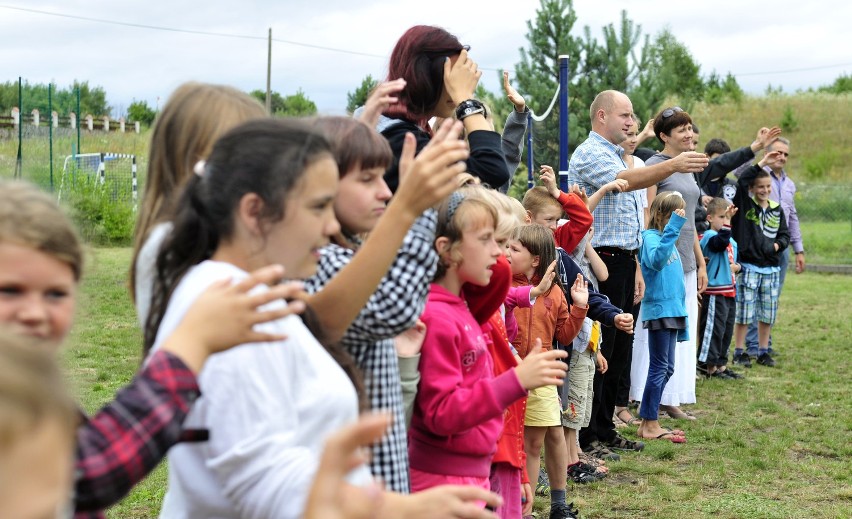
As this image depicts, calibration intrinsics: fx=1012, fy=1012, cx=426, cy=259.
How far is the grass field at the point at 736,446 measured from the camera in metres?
5.04

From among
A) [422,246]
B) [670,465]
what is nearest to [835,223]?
[670,465]

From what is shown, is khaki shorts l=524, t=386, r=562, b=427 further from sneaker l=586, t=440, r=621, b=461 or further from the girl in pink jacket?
sneaker l=586, t=440, r=621, b=461

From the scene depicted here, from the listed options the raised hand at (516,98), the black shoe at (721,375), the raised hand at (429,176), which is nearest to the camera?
the raised hand at (429,176)

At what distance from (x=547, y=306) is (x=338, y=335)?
8.96 feet

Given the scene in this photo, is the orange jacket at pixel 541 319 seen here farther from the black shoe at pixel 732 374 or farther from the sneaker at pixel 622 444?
the black shoe at pixel 732 374

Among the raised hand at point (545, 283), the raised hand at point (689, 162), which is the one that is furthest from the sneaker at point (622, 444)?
the raised hand at point (545, 283)

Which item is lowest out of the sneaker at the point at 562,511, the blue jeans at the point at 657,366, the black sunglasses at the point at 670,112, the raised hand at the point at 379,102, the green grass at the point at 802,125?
the sneaker at the point at 562,511

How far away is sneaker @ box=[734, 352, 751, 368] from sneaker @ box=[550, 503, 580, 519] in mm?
5291

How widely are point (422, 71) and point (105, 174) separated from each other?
20701 millimetres

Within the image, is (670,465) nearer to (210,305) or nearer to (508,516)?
(508,516)

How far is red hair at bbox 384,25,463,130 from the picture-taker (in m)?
3.31

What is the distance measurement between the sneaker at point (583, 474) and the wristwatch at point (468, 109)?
2.89 m

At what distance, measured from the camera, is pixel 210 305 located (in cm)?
151

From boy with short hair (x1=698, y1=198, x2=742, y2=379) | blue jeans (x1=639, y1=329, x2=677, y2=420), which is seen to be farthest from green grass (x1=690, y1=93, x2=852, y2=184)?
blue jeans (x1=639, y1=329, x2=677, y2=420)
